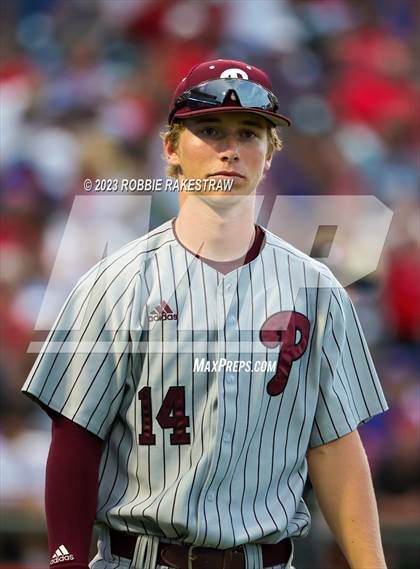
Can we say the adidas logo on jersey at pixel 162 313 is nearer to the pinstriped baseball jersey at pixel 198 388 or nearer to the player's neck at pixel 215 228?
the pinstriped baseball jersey at pixel 198 388

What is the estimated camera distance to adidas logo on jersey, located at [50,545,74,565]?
189cm

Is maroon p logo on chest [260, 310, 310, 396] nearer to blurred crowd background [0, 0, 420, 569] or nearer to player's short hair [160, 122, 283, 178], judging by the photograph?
player's short hair [160, 122, 283, 178]

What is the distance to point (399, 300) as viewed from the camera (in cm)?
471

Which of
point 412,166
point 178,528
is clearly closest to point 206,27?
point 412,166

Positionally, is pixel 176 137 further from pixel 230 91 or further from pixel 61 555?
pixel 61 555

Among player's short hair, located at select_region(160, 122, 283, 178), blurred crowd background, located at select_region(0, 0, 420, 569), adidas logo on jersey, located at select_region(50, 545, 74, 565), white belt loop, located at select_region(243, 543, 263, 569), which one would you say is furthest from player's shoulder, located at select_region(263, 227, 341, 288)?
blurred crowd background, located at select_region(0, 0, 420, 569)

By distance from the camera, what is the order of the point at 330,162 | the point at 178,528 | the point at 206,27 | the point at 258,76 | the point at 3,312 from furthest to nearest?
the point at 206,27 < the point at 330,162 < the point at 3,312 < the point at 258,76 < the point at 178,528

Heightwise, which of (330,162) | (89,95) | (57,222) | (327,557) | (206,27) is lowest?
(327,557)

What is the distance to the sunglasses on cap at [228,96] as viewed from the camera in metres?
1.97

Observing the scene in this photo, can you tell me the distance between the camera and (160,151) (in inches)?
195

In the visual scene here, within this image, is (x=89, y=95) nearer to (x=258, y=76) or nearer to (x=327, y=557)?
(x=327, y=557)

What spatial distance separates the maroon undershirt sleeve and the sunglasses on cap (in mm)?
605

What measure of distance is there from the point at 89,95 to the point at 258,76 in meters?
3.27

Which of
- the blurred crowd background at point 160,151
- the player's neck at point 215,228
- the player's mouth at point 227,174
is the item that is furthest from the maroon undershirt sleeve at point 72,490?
the blurred crowd background at point 160,151
